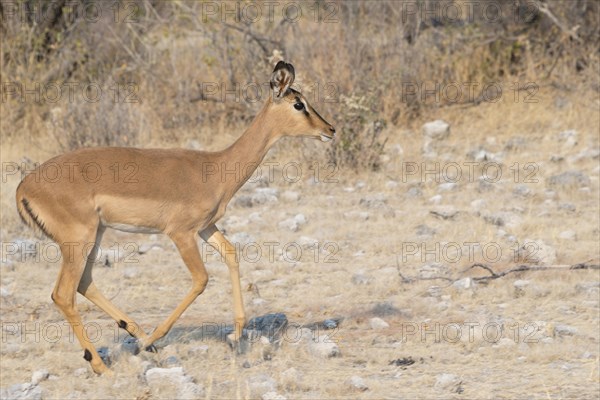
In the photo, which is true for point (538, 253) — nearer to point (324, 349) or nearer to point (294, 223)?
point (294, 223)

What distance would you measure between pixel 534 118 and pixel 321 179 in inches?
115

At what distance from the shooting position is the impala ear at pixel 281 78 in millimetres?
6867

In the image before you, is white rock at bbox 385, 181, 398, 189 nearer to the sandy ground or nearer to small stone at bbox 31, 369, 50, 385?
the sandy ground

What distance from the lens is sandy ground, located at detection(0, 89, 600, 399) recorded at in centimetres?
613

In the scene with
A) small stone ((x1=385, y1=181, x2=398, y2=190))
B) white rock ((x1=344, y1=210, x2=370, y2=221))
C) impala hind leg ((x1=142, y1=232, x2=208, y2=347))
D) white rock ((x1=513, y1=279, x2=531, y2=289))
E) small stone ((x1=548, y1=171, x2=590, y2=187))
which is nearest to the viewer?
impala hind leg ((x1=142, y1=232, x2=208, y2=347))

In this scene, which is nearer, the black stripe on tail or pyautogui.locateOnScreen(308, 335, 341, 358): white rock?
the black stripe on tail

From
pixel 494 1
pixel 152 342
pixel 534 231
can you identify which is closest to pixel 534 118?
pixel 494 1

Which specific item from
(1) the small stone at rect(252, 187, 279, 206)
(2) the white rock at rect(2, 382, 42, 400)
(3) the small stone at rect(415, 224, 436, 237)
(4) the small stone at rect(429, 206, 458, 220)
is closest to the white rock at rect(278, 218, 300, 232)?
(1) the small stone at rect(252, 187, 279, 206)

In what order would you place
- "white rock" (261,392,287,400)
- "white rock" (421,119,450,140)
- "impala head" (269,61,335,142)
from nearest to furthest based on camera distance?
"white rock" (261,392,287,400) → "impala head" (269,61,335,142) → "white rock" (421,119,450,140)

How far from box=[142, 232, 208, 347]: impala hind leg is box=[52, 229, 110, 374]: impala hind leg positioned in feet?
1.21

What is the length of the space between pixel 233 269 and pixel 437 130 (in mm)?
5808

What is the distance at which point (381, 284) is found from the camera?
7.99 metres

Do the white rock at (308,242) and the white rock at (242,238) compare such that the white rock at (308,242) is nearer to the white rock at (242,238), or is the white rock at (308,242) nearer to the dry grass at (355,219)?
the dry grass at (355,219)

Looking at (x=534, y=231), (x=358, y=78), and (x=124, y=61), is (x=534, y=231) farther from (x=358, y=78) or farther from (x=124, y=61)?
(x=124, y=61)
